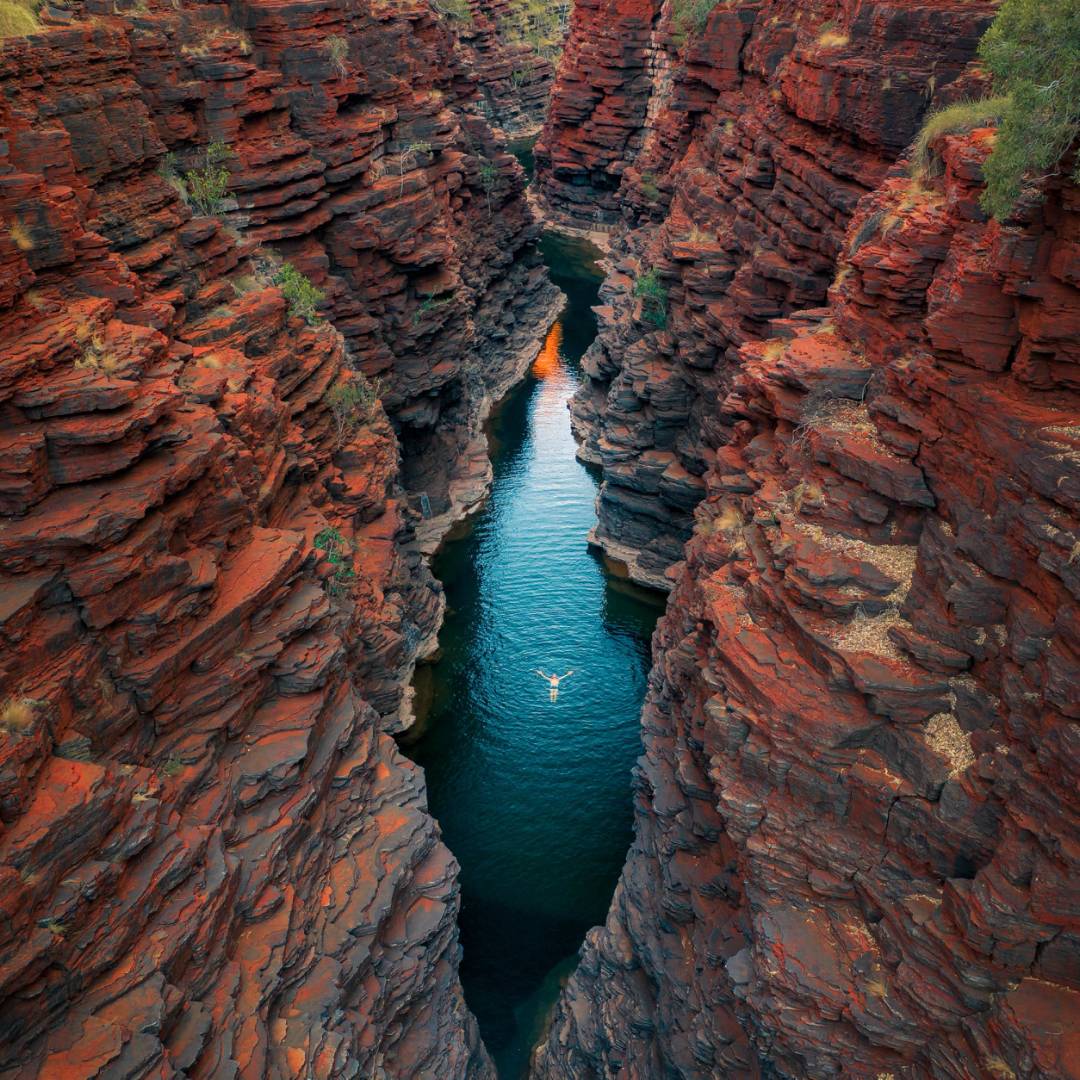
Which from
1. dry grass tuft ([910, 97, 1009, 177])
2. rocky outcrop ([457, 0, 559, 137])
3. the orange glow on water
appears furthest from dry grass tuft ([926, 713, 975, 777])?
rocky outcrop ([457, 0, 559, 137])

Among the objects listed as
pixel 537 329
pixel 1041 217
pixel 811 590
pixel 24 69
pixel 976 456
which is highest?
pixel 1041 217

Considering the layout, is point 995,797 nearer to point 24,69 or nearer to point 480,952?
point 480,952

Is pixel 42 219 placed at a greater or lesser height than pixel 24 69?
lesser

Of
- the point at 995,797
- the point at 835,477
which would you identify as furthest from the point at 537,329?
the point at 995,797

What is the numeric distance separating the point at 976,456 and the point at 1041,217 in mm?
4444

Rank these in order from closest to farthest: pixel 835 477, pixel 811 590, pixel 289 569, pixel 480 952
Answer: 1. pixel 811 590
2. pixel 835 477
3. pixel 289 569
4. pixel 480 952

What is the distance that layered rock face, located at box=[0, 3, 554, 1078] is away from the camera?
17766mm

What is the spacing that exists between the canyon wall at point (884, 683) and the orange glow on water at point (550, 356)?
43515 mm

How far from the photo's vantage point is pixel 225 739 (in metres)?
23.1

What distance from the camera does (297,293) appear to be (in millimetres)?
38656

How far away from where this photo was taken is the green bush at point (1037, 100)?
55.5 ft

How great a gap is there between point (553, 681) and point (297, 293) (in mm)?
19779

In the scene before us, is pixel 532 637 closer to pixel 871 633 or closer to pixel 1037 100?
pixel 871 633

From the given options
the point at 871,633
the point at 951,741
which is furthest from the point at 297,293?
the point at 951,741
